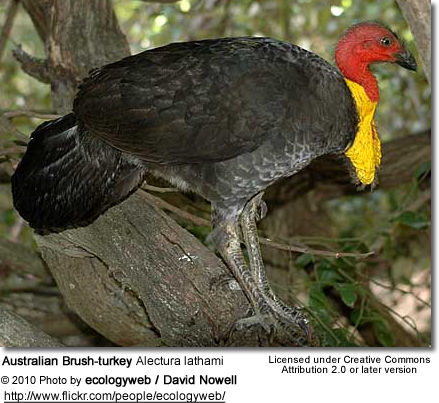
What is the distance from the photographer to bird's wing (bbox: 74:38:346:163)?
88.2 inches

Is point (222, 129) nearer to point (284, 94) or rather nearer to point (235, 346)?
point (284, 94)

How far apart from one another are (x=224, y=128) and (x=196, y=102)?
0.11 m

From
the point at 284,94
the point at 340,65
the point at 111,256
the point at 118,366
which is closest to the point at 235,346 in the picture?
the point at 118,366

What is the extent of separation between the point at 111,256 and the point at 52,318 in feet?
3.41

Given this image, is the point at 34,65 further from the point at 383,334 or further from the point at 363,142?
the point at 383,334

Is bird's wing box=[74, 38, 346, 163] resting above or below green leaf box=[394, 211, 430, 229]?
above

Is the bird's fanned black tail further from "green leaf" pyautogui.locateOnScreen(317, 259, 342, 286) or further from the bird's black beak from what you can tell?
"green leaf" pyautogui.locateOnScreen(317, 259, 342, 286)

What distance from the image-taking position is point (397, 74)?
4520 mm

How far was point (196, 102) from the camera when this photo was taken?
2248 mm

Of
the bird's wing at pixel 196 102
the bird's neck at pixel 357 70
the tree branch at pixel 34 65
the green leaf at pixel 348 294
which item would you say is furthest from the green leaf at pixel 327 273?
the tree branch at pixel 34 65

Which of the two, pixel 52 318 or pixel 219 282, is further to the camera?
pixel 52 318

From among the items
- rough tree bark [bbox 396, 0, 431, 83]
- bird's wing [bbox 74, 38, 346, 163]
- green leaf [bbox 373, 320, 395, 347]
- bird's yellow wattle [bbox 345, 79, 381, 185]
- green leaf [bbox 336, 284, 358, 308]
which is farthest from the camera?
green leaf [bbox 373, 320, 395, 347]

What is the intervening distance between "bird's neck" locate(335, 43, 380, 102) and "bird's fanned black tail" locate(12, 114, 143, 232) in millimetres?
726

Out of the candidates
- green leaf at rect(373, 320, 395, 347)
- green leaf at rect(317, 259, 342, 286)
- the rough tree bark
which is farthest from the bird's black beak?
green leaf at rect(373, 320, 395, 347)
